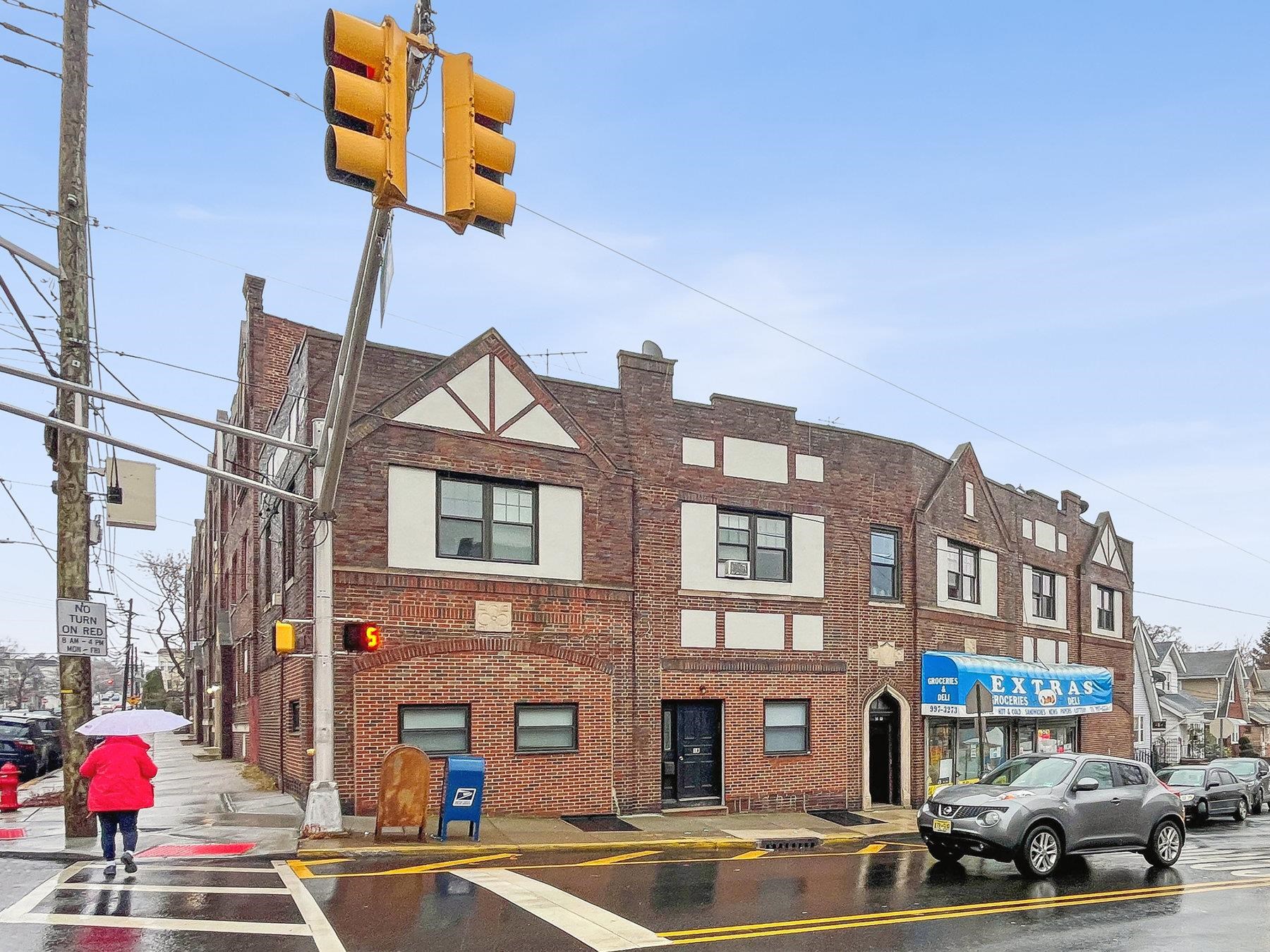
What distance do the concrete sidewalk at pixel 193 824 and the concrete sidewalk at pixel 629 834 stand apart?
0.97 meters

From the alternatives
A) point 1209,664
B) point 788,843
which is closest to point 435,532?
point 788,843

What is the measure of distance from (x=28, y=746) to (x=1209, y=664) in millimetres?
70810

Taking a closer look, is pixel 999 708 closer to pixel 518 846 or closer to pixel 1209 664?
pixel 518 846

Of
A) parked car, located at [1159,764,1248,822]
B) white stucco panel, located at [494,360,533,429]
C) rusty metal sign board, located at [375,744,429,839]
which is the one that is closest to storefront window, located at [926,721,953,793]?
parked car, located at [1159,764,1248,822]

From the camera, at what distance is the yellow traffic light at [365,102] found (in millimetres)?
6559

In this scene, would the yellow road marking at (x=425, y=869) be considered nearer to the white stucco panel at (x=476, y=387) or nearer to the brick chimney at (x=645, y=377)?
the white stucco panel at (x=476, y=387)

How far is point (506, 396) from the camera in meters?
19.5

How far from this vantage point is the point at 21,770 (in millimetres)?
28500

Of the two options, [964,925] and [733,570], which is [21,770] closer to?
[733,570]

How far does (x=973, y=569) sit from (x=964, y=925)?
57.8 feet

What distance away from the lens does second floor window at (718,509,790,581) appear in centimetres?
2222

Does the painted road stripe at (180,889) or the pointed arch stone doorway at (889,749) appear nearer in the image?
the painted road stripe at (180,889)

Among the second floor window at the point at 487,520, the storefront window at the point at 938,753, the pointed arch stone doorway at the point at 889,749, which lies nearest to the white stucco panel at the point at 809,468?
the pointed arch stone doorway at the point at 889,749

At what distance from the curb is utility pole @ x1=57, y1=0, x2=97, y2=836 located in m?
3.37
